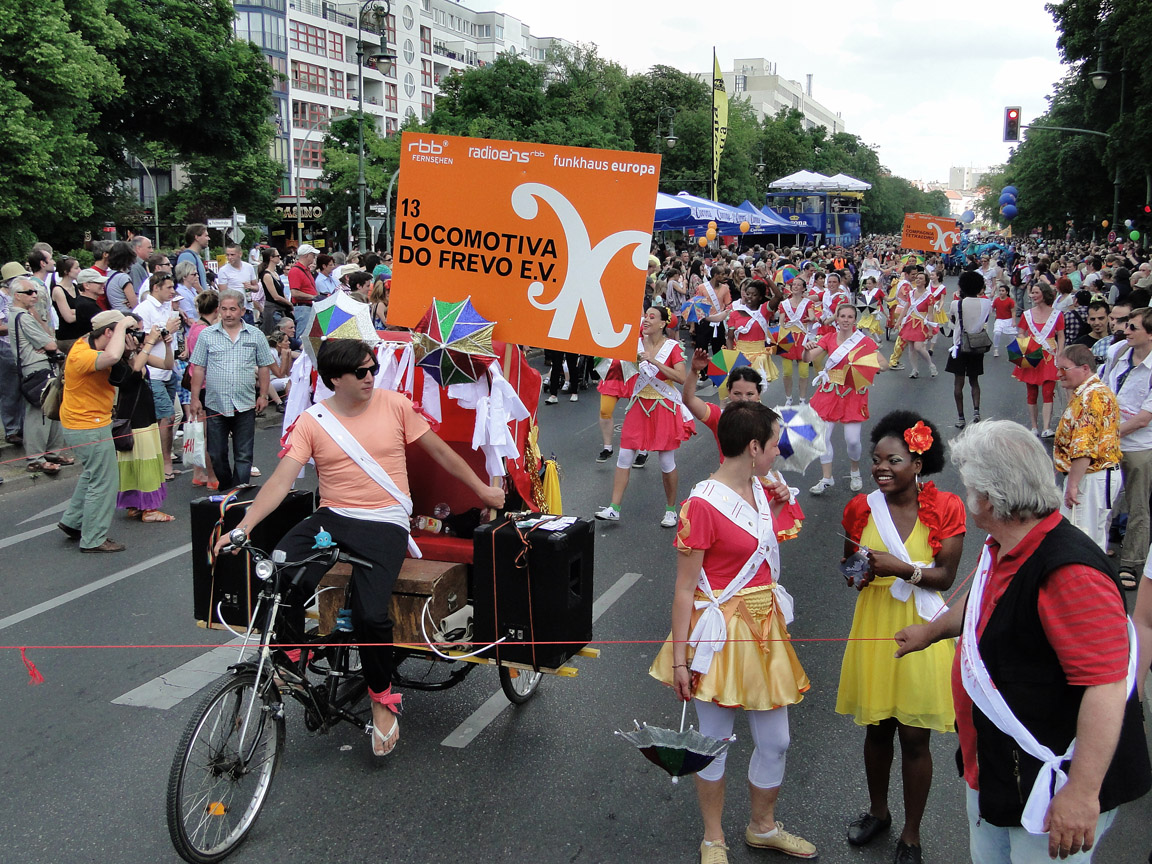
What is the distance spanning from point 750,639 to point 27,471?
8.75 m

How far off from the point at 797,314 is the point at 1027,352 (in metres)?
3.70

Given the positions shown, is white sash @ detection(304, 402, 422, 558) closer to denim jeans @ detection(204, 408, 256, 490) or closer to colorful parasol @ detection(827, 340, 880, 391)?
denim jeans @ detection(204, 408, 256, 490)

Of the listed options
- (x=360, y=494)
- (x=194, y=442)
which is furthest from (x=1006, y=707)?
(x=194, y=442)

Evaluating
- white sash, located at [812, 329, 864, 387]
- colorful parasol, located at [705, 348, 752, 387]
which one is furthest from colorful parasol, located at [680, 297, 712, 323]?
white sash, located at [812, 329, 864, 387]

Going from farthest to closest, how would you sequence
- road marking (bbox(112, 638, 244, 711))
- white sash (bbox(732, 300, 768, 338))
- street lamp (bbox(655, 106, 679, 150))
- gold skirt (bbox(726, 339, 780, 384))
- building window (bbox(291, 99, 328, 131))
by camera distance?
building window (bbox(291, 99, 328, 131))
street lamp (bbox(655, 106, 679, 150))
white sash (bbox(732, 300, 768, 338))
gold skirt (bbox(726, 339, 780, 384))
road marking (bbox(112, 638, 244, 711))

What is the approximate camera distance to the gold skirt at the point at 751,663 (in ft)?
11.6

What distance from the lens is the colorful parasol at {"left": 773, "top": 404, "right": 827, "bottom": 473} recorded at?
4.59 metres

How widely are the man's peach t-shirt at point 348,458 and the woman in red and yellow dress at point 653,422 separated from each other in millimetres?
4171

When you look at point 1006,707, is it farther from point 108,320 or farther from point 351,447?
point 108,320

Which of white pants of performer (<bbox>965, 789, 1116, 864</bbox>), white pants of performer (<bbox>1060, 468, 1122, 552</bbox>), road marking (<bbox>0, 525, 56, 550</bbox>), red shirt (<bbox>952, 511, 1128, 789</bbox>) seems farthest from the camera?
road marking (<bbox>0, 525, 56, 550</bbox>)

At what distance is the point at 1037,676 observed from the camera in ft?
8.48

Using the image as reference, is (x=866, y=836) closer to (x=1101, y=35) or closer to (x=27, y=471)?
(x=27, y=471)

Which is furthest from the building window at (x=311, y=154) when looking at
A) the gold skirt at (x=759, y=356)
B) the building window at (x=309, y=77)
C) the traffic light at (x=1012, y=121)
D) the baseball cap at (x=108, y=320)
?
the baseball cap at (x=108, y=320)

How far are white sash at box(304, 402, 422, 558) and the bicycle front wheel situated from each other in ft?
3.10
